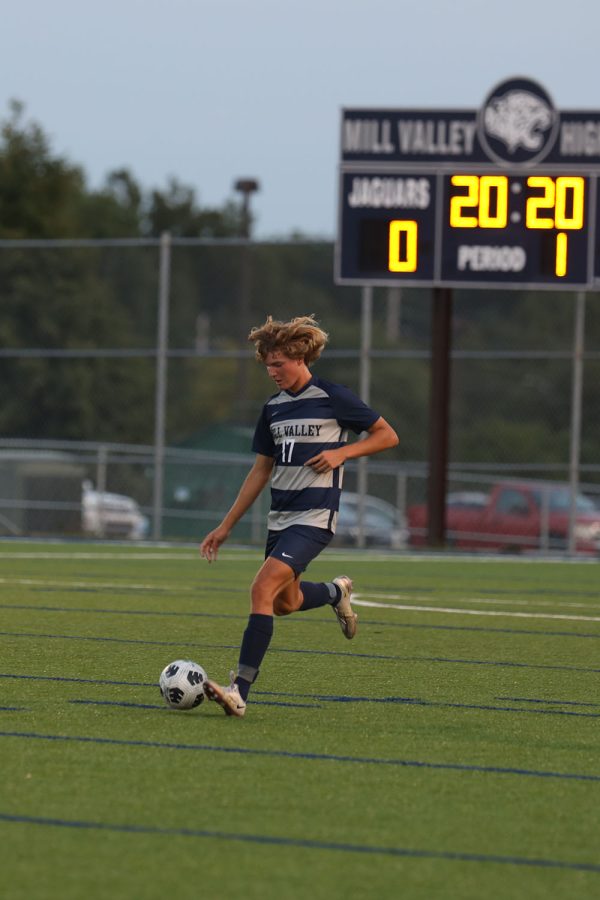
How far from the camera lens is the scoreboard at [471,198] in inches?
801

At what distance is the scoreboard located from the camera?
20.3 m

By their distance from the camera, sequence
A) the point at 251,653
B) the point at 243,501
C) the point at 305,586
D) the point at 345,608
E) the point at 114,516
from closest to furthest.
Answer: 1. the point at 251,653
2. the point at 243,501
3. the point at 305,586
4. the point at 345,608
5. the point at 114,516

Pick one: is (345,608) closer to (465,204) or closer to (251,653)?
(251,653)

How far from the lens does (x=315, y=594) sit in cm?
862

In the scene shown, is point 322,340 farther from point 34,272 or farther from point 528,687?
point 34,272

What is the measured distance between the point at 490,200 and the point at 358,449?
13423mm

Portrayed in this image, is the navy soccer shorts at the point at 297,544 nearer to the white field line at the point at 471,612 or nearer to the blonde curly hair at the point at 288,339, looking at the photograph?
the blonde curly hair at the point at 288,339

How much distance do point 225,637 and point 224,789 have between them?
5.09m

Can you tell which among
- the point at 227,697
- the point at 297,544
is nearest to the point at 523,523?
the point at 297,544

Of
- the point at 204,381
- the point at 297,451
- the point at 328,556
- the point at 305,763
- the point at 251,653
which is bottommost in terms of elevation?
the point at 328,556

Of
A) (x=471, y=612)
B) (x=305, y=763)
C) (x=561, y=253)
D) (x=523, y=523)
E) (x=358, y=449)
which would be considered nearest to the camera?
(x=305, y=763)

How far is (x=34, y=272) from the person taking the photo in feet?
122

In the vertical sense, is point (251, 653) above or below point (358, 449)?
below

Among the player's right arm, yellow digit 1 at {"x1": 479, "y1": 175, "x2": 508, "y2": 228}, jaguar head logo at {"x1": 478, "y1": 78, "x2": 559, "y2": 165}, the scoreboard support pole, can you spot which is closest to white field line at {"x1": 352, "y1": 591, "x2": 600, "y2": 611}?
the player's right arm
